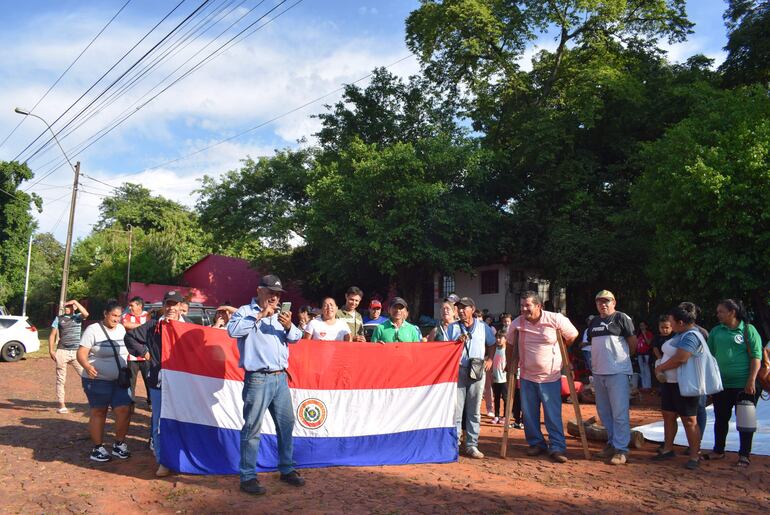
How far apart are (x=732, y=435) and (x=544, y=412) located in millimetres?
2819

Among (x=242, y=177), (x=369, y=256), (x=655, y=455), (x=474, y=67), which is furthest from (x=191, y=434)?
(x=242, y=177)

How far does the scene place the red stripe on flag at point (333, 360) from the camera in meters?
5.93

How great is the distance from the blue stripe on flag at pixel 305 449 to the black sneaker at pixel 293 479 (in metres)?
0.44

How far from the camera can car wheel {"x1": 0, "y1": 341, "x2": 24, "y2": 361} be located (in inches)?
715

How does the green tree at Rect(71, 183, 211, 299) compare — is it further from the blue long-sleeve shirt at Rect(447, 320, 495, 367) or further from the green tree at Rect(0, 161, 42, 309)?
the blue long-sleeve shirt at Rect(447, 320, 495, 367)

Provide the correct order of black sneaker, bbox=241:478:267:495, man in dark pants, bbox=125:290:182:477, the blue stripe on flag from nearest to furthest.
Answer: black sneaker, bbox=241:478:267:495, the blue stripe on flag, man in dark pants, bbox=125:290:182:477

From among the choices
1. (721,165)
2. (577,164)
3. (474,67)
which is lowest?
(721,165)

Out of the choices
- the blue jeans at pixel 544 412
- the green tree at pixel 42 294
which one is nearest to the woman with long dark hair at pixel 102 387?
the blue jeans at pixel 544 412

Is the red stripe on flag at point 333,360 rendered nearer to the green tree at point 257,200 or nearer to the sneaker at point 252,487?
the sneaker at point 252,487

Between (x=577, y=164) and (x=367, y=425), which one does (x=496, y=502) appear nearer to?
(x=367, y=425)

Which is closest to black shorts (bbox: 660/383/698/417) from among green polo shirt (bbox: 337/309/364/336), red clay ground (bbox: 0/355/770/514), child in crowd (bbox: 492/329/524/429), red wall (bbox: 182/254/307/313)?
red clay ground (bbox: 0/355/770/514)

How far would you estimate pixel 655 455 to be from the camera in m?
7.04

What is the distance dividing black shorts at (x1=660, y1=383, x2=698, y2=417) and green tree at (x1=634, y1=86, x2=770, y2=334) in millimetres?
7956

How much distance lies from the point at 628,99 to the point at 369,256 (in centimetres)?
1045
